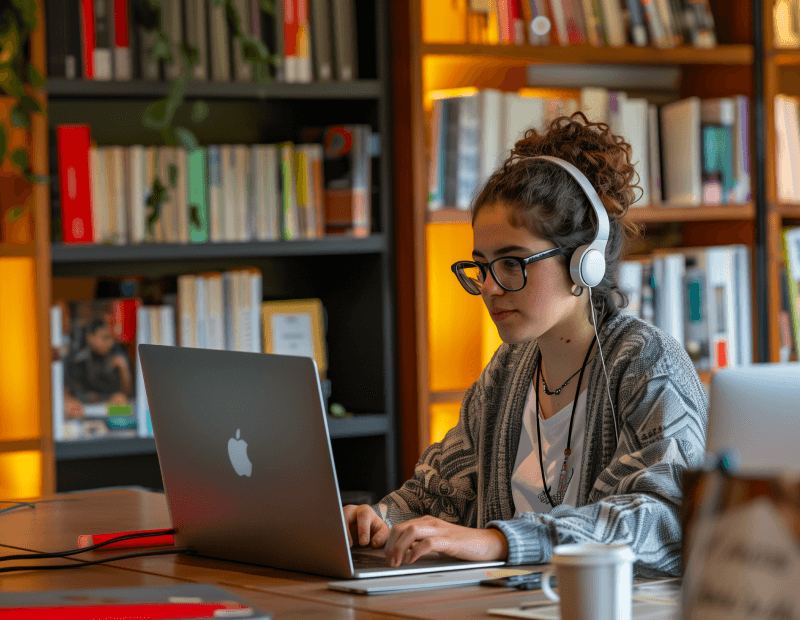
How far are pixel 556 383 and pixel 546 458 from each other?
0.39 ft

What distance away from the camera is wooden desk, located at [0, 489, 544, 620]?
0.96m

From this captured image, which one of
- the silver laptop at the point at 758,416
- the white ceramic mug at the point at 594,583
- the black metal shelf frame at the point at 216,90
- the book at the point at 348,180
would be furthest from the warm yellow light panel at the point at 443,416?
the white ceramic mug at the point at 594,583

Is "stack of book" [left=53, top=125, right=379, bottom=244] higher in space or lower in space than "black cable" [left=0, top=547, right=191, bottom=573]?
higher

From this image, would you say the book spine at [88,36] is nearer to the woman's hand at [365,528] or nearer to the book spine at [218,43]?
the book spine at [218,43]

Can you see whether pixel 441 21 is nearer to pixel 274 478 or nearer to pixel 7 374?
pixel 7 374

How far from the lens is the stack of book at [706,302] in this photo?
2811mm

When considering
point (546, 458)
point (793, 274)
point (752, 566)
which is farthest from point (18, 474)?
point (752, 566)

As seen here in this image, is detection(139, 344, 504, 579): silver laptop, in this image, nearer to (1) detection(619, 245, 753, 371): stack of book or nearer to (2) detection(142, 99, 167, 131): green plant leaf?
(2) detection(142, 99, 167, 131): green plant leaf

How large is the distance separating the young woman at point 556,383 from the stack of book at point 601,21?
947mm

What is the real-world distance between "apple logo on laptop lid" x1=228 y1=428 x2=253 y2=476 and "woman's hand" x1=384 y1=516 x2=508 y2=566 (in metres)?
0.17

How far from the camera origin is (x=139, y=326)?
97.4 inches

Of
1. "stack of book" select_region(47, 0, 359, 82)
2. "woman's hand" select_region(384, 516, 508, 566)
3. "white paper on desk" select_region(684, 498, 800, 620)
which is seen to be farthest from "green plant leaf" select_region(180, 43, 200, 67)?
"white paper on desk" select_region(684, 498, 800, 620)

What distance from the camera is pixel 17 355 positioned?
2395 millimetres

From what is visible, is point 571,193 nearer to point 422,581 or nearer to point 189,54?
point 422,581
